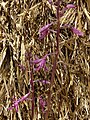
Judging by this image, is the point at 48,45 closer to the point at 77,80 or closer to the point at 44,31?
the point at 77,80

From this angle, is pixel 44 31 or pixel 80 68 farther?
pixel 80 68

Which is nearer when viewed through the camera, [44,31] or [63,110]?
[44,31]

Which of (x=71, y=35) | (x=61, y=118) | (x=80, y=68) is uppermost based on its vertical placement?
(x=71, y=35)

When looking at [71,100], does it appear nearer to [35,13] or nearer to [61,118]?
[61,118]

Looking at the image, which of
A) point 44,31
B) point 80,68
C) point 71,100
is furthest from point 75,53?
point 44,31

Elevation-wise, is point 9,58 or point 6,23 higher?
point 6,23

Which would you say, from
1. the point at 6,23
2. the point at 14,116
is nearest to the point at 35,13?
the point at 6,23
